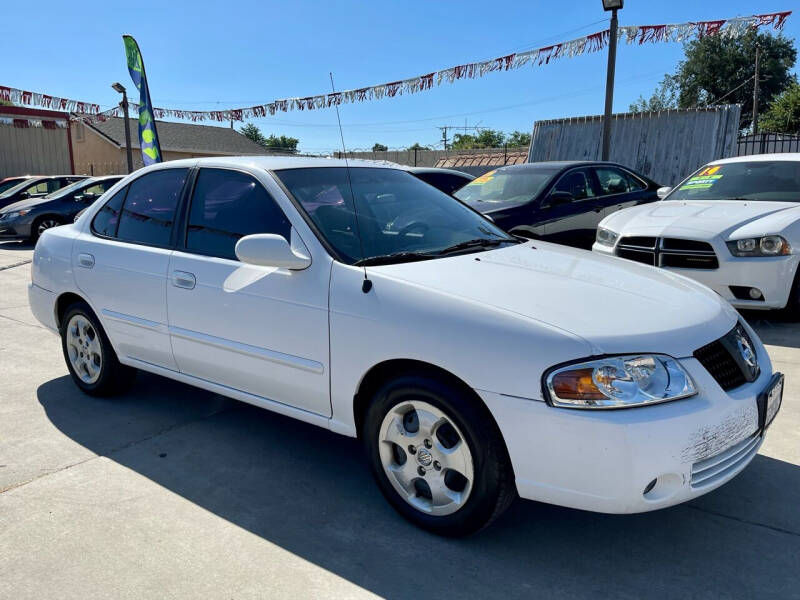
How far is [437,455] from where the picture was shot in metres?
2.63

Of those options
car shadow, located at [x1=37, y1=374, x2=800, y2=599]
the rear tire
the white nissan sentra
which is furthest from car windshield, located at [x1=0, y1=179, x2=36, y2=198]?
car shadow, located at [x1=37, y1=374, x2=800, y2=599]

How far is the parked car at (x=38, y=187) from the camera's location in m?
15.3

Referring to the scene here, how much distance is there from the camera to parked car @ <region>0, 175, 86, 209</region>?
15.3m

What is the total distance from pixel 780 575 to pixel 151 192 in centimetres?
384

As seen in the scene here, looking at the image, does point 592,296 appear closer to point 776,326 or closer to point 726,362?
point 726,362

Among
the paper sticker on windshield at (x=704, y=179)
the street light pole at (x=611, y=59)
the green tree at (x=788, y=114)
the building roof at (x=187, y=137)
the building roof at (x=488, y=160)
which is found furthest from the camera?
the green tree at (x=788, y=114)

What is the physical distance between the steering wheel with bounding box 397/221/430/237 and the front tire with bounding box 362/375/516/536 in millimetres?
936

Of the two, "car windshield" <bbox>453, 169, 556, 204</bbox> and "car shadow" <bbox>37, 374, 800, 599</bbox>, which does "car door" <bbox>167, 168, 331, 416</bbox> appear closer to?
"car shadow" <bbox>37, 374, 800, 599</bbox>

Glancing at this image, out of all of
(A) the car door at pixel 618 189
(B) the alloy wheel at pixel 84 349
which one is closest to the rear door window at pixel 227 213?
(B) the alloy wheel at pixel 84 349

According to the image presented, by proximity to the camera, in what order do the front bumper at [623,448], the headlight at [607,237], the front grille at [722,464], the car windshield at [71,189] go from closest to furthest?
the front bumper at [623,448]
the front grille at [722,464]
the headlight at [607,237]
the car windshield at [71,189]

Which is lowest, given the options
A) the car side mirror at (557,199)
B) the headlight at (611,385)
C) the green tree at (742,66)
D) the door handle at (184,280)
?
the headlight at (611,385)

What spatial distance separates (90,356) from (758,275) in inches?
214

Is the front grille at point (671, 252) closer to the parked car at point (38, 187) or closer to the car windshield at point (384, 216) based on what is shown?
the car windshield at point (384, 216)

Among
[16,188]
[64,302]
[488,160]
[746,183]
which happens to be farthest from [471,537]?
[488,160]
